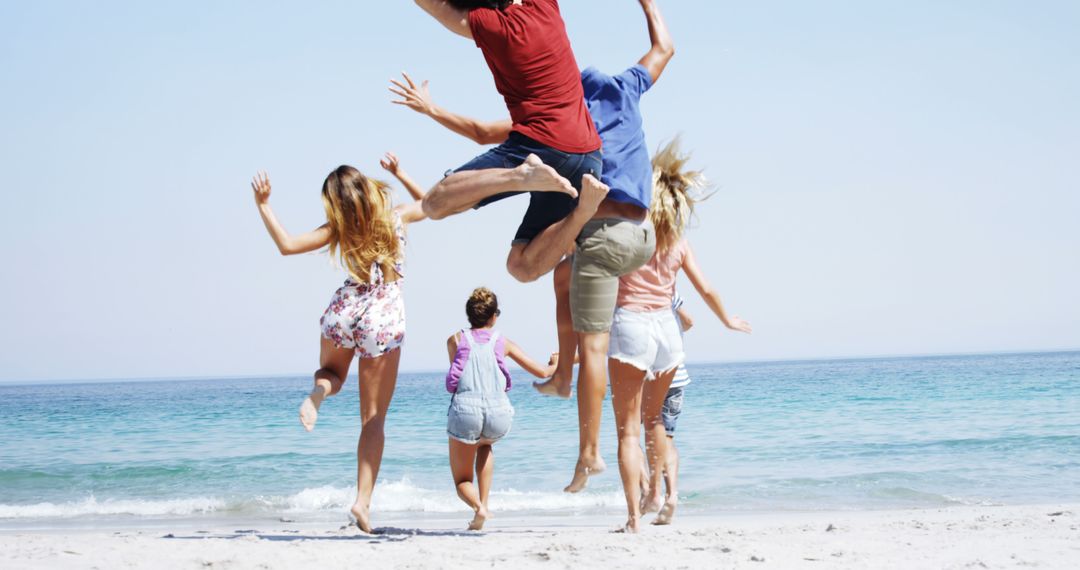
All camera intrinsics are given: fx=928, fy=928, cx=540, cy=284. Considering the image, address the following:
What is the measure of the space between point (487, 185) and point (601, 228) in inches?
25.5

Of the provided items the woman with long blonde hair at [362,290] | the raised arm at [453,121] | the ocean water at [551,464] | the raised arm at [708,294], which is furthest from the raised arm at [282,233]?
the ocean water at [551,464]

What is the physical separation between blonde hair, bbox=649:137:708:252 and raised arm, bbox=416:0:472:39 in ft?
5.35

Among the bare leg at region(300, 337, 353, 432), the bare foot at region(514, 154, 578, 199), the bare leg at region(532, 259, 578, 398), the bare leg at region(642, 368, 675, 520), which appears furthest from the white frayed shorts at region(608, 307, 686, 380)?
the bare leg at region(300, 337, 353, 432)

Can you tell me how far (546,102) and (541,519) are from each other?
4.59 metres

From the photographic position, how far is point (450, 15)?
3.91 meters

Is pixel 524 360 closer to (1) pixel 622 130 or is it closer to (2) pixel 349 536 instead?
(2) pixel 349 536

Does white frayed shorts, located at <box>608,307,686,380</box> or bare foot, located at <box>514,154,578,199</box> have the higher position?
bare foot, located at <box>514,154,578,199</box>

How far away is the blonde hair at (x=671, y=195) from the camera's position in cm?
516

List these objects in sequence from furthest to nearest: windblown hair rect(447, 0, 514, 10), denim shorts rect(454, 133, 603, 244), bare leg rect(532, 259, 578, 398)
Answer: bare leg rect(532, 259, 578, 398)
windblown hair rect(447, 0, 514, 10)
denim shorts rect(454, 133, 603, 244)

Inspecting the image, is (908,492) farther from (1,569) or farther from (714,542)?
(1,569)

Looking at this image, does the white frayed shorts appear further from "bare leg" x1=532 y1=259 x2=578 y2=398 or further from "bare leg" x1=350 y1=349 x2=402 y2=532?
"bare leg" x1=350 y1=349 x2=402 y2=532

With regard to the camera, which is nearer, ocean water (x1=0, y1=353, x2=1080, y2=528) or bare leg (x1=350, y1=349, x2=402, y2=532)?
bare leg (x1=350, y1=349, x2=402, y2=532)

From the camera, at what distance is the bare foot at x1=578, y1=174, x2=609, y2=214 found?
3.76 m

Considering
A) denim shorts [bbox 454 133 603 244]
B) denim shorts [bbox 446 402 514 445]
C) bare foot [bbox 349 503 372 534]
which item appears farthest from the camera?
denim shorts [bbox 446 402 514 445]
